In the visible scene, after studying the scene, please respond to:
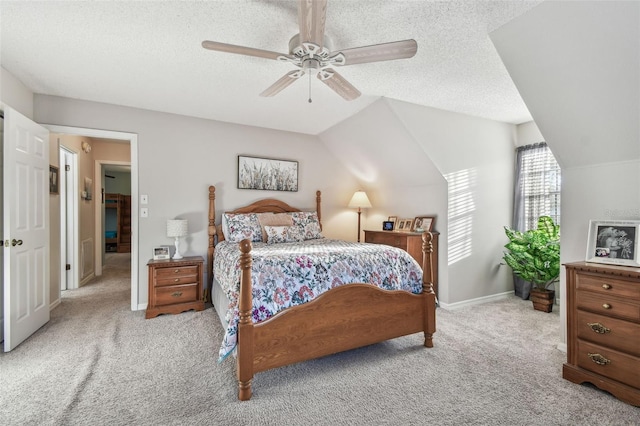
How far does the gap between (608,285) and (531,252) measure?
192cm

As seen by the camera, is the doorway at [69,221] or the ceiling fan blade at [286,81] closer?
the ceiling fan blade at [286,81]

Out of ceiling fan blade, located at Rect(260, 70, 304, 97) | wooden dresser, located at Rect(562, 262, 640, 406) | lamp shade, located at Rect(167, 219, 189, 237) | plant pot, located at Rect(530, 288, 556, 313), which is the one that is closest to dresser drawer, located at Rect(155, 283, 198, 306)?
lamp shade, located at Rect(167, 219, 189, 237)

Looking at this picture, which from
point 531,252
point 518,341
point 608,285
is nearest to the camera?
point 608,285

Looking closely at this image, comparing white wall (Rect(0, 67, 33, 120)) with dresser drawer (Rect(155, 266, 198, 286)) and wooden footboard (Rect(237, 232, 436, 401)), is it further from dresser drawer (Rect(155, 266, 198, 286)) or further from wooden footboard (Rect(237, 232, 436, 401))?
wooden footboard (Rect(237, 232, 436, 401))

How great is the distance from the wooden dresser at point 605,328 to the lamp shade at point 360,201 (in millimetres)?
2986

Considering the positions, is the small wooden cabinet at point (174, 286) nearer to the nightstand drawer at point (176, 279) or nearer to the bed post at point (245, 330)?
the nightstand drawer at point (176, 279)

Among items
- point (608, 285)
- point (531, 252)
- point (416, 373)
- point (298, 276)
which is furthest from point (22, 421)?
point (531, 252)

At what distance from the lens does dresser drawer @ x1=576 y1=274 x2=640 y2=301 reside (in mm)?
1827

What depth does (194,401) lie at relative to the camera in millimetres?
1850

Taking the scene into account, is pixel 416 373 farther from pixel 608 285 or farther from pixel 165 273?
pixel 165 273

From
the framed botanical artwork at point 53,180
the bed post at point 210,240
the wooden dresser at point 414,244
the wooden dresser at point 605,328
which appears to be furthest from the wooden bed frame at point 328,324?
the framed botanical artwork at point 53,180

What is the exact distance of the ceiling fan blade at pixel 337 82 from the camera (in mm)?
2157

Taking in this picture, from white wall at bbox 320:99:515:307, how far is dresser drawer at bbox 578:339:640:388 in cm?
170

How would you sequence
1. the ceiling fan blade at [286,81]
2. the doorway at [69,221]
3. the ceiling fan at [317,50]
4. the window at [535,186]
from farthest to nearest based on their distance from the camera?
1. the doorway at [69,221]
2. the window at [535,186]
3. the ceiling fan blade at [286,81]
4. the ceiling fan at [317,50]
